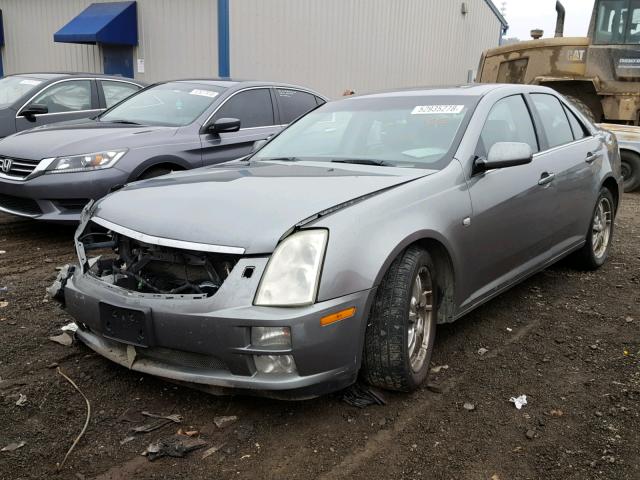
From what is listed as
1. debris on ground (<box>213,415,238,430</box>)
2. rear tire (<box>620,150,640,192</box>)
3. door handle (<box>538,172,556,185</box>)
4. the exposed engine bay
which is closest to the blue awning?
rear tire (<box>620,150,640,192</box>)

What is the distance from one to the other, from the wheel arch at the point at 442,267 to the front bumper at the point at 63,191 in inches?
127

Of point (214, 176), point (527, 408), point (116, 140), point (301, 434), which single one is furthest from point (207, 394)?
point (116, 140)

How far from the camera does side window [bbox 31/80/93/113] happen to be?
8.20 m

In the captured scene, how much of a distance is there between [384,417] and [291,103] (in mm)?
5007

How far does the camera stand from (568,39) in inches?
475

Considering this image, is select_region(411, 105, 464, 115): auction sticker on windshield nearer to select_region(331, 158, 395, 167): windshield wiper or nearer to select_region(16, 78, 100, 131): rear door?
select_region(331, 158, 395, 167): windshield wiper

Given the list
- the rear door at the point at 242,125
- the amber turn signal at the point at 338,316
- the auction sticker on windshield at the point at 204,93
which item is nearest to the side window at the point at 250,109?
the rear door at the point at 242,125

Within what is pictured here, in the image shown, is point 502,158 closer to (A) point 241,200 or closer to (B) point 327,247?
(B) point 327,247

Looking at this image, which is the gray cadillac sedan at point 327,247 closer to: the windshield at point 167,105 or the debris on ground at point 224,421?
the debris on ground at point 224,421

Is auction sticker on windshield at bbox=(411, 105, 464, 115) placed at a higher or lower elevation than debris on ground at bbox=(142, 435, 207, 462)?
higher

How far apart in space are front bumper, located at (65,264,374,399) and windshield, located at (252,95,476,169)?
129 cm

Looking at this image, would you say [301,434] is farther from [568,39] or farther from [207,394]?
[568,39]

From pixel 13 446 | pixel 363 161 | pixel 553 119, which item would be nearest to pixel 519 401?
pixel 363 161

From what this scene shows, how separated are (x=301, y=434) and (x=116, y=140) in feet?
12.6
